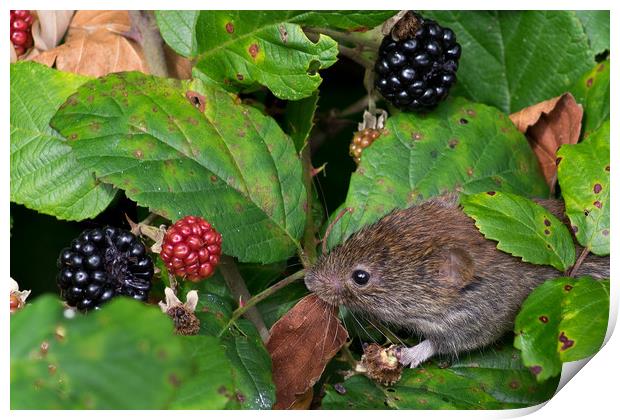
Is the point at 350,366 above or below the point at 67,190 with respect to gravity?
below

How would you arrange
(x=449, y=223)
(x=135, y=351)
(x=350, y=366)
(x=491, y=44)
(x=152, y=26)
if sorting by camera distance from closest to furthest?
(x=135, y=351) < (x=350, y=366) < (x=449, y=223) < (x=152, y=26) < (x=491, y=44)

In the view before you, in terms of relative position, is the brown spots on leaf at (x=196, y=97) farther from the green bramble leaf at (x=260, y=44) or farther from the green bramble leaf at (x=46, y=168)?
the green bramble leaf at (x=46, y=168)

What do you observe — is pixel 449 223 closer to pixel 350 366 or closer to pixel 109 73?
pixel 350 366

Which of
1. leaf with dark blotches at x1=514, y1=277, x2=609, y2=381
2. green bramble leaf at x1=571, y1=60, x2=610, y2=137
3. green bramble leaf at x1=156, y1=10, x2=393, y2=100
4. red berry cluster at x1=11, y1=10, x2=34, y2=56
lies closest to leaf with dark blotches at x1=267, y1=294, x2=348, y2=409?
leaf with dark blotches at x1=514, y1=277, x2=609, y2=381

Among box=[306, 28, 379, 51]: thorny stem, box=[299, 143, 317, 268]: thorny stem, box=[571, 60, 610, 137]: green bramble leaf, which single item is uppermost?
box=[306, 28, 379, 51]: thorny stem

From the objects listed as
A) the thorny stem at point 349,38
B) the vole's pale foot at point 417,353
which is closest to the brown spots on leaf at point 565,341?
the vole's pale foot at point 417,353

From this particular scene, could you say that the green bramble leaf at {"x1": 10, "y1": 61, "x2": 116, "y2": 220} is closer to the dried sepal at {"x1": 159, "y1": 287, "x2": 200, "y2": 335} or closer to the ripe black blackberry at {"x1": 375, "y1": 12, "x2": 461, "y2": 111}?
the dried sepal at {"x1": 159, "y1": 287, "x2": 200, "y2": 335}

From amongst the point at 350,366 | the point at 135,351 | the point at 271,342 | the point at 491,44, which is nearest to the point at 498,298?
the point at 350,366
